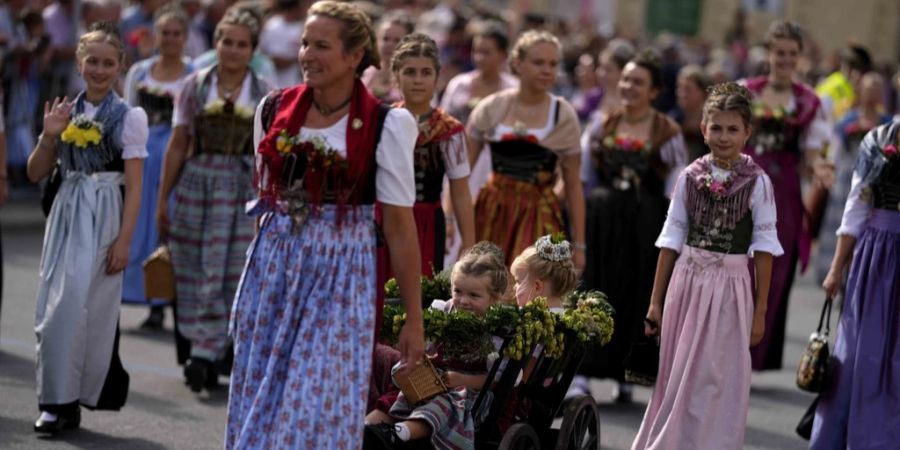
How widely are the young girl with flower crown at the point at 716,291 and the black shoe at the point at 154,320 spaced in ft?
16.5

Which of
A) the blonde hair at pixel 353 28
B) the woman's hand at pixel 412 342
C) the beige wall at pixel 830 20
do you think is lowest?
the woman's hand at pixel 412 342

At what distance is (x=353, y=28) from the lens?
6.00 meters

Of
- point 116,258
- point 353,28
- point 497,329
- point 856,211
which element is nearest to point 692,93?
point 856,211

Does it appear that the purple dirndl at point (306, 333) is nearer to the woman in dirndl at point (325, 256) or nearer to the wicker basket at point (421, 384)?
the woman in dirndl at point (325, 256)

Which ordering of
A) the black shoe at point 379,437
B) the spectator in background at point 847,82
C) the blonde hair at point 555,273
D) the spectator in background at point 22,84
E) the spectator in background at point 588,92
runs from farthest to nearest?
the spectator in background at point 22,84, the spectator in background at point 847,82, the spectator in background at point 588,92, the blonde hair at point 555,273, the black shoe at point 379,437

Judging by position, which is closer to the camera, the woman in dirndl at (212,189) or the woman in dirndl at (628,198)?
the woman in dirndl at (212,189)

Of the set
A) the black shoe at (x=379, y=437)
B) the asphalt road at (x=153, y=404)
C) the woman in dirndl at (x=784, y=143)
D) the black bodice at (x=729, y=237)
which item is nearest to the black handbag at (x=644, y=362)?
the black bodice at (x=729, y=237)

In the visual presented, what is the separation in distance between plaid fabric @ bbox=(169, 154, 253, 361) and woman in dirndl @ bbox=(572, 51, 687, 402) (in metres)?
2.09

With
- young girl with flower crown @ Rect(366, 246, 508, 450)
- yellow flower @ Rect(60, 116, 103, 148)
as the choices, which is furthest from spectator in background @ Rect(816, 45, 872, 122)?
young girl with flower crown @ Rect(366, 246, 508, 450)

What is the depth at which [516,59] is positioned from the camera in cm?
988

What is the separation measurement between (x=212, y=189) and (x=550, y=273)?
2.77 meters

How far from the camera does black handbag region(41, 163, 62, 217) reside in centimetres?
839

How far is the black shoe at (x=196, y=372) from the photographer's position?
9.53m

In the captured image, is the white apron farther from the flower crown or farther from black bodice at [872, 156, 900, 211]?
black bodice at [872, 156, 900, 211]
